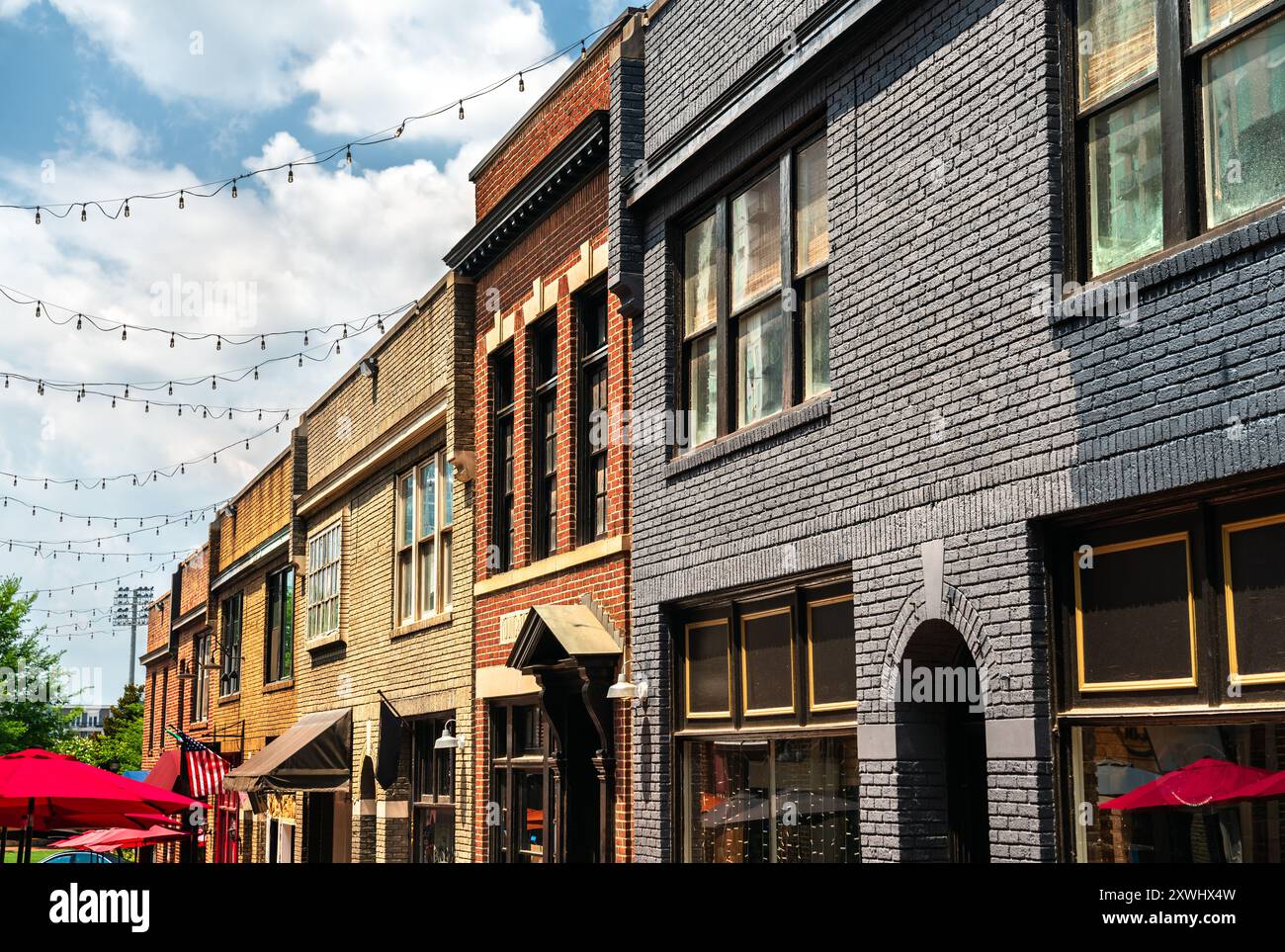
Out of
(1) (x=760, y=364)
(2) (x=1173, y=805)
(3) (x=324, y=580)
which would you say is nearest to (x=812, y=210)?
(1) (x=760, y=364)

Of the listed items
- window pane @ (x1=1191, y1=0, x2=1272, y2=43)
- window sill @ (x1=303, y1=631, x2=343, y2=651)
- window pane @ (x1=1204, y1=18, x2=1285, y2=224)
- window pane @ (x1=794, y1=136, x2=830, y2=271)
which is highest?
window pane @ (x1=794, y1=136, x2=830, y2=271)

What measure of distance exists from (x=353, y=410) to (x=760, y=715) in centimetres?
1475

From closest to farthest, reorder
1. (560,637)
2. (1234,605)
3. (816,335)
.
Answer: (1234,605)
(816,335)
(560,637)

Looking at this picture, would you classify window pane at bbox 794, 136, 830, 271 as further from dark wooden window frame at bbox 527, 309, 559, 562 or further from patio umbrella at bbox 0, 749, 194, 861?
patio umbrella at bbox 0, 749, 194, 861

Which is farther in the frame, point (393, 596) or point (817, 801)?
point (393, 596)

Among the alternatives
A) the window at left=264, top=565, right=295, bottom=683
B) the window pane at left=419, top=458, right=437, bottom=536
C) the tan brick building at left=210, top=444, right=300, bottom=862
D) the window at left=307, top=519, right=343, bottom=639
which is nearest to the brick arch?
the window pane at left=419, top=458, right=437, bottom=536

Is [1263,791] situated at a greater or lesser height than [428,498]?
lesser

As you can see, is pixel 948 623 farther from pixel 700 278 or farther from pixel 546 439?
pixel 546 439

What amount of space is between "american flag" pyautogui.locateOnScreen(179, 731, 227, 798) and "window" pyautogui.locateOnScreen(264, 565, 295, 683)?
95.5 inches

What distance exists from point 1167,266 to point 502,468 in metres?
11.2

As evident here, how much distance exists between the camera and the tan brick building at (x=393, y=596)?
18719 millimetres

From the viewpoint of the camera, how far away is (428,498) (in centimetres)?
2091

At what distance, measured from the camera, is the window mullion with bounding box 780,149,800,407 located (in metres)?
11.4

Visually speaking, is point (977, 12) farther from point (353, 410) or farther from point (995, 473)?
point (353, 410)
